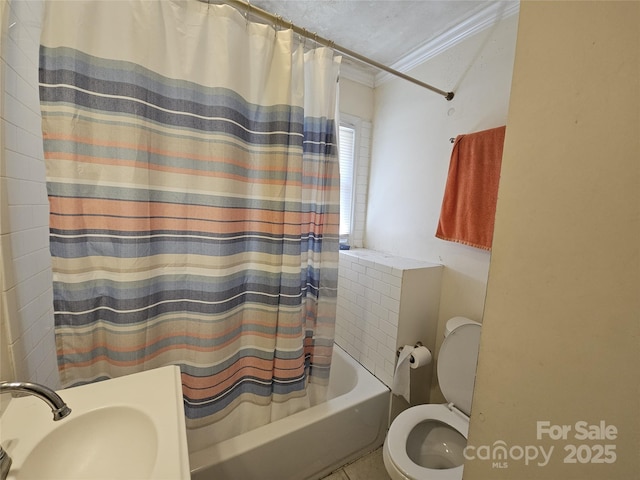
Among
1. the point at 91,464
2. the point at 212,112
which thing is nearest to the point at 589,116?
the point at 212,112

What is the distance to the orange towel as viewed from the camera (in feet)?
4.22

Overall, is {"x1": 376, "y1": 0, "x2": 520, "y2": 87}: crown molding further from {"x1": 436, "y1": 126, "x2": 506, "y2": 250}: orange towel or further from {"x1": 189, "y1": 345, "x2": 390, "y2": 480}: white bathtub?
{"x1": 189, "y1": 345, "x2": 390, "y2": 480}: white bathtub

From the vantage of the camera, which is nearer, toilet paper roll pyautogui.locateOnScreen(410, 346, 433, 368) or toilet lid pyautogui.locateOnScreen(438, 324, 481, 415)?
toilet lid pyautogui.locateOnScreen(438, 324, 481, 415)

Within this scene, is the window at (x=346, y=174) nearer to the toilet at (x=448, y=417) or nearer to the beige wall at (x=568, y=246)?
the toilet at (x=448, y=417)

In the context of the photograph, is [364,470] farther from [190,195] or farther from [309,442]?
[190,195]

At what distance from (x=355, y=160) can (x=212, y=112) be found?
1.38 meters

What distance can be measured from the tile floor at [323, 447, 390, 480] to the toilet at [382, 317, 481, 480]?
32 centimetres

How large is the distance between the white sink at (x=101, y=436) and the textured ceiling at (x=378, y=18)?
74.9 inches

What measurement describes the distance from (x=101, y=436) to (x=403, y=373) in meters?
1.34

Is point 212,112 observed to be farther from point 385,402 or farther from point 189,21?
point 385,402

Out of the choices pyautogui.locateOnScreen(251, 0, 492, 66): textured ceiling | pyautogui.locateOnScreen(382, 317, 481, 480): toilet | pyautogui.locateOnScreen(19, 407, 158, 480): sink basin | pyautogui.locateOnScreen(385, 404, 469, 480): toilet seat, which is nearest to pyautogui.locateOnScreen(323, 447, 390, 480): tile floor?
pyautogui.locateOnScreen(382, 317, 481, 480): toilet

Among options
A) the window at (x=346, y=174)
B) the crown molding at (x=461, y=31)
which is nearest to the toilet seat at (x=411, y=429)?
the window at (x=346, y=174)

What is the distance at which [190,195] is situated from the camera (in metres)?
0.94

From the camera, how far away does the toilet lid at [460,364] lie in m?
1.23
